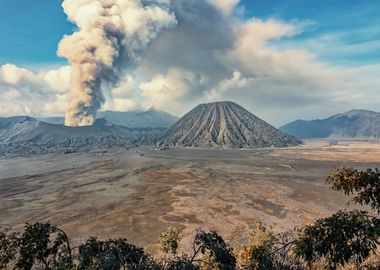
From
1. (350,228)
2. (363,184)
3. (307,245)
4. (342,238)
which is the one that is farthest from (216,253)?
(363,184)

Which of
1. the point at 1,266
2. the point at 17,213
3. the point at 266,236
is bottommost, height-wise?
the point at 17,213

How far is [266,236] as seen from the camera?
16219 mm

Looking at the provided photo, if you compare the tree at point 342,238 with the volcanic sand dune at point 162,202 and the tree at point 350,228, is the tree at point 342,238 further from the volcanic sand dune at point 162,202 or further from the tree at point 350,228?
the volcanic sand dune at point 162,202

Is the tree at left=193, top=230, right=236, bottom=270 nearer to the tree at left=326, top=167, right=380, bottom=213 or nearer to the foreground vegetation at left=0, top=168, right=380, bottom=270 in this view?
the foreground vegetation at left=0, top=168, right=380, bottom=270

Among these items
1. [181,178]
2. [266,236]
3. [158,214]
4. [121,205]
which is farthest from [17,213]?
[266,236]

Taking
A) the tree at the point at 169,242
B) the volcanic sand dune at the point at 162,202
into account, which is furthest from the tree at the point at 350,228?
the volcanic sand dune at the point at 162,202

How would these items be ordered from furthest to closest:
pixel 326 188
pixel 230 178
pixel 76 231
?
pixel 230 178
pixel 326 188
pixel 76 231

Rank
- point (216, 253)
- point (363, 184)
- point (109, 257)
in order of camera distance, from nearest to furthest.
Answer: point (363, 184)
point (109, 257)
point (216, 253)

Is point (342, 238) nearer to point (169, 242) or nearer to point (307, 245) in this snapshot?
point (307, 245)

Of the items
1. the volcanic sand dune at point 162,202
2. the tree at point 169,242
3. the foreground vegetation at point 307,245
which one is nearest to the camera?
the foreground vegetation at point 307,245

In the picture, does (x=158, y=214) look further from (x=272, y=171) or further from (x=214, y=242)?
(x=272, y=171)

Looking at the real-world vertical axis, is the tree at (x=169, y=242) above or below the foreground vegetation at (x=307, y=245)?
below

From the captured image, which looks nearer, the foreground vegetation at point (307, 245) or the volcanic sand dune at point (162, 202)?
the foreground vegetation at point (307, 245)

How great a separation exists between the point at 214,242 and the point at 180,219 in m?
33.9
